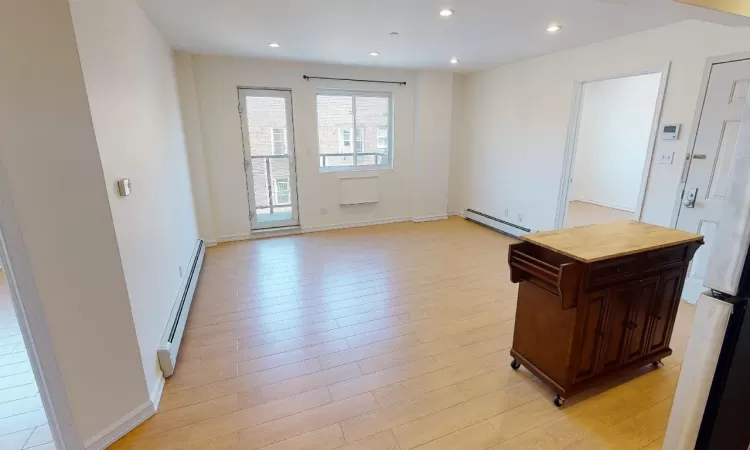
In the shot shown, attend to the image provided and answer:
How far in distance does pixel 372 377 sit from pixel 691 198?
309 centimetres

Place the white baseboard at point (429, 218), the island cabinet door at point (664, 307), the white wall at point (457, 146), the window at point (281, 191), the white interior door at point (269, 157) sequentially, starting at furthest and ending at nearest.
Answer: the white baseboard at point (429, 218)
the white wall at point (457, 146)
the window at point (281, 191)
the white interior door at point (269, 157)
the island cabinet door at point (664, 307)

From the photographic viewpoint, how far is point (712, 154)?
286 centimetres

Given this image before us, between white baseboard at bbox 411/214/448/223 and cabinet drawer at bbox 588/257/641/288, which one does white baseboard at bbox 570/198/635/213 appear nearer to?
white baseboard at bbox 411/214/448/223

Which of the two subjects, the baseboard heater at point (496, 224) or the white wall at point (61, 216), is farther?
the baseboard heater at point (496, 224)

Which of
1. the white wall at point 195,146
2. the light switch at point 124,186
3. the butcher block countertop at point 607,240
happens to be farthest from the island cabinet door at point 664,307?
the white wall at point 195,146

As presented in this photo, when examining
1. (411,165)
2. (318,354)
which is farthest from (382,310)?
(411,165)

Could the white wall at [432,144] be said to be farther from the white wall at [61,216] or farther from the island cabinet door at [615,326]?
the white wall at [61,216]

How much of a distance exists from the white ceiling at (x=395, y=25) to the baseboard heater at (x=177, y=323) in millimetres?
2307

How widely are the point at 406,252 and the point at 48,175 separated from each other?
3644 mm

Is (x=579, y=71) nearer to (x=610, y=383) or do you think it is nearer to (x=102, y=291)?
(x=610, y=383)

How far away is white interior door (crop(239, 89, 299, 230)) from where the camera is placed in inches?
192

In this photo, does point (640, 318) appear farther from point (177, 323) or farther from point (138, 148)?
point (138, 148)

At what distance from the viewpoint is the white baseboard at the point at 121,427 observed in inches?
68.0

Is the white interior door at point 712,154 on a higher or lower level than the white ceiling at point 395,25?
lower
